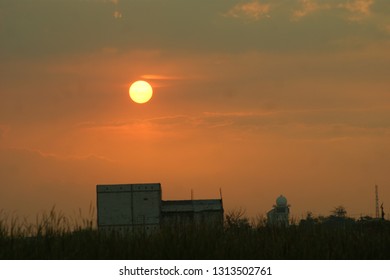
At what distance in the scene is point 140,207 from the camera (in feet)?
98.3

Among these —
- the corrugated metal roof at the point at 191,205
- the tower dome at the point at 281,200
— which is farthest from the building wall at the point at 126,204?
the tower dome at the point at 281,200

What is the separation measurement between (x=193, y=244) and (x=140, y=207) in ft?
39.2

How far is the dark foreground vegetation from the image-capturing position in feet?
58.3

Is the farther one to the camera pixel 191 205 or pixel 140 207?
pixel 140 207

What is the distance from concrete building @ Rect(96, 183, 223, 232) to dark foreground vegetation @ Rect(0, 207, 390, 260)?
325 inches

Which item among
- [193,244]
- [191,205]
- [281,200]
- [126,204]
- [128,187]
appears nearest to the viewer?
[193,244]

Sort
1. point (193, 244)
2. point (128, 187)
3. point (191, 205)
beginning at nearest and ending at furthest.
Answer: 1. point (193, 244)
2. point (191, 205)
3. point (128, 187)

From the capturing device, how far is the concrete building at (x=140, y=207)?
2945 cm

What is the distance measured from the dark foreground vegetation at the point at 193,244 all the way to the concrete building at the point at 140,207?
826 centimetres

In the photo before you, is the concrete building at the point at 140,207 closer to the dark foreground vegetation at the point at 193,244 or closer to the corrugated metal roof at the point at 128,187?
the corrugated metal roof at the point at 128,187

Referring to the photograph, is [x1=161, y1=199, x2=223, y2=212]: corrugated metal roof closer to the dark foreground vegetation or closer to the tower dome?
the dark foreground vegetation

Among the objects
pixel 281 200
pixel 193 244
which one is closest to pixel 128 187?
pixel 193 244

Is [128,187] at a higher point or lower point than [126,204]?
higher

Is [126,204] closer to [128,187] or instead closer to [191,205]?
[128,187]
